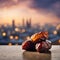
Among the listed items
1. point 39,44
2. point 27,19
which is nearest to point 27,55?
point 39,44

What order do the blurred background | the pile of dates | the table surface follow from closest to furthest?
the table surface, the pile of dates, the blurred background

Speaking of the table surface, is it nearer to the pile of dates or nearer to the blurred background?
the pile of dates

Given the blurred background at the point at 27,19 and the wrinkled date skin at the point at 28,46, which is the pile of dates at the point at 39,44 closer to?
the wrinkled date skin at the point at 28,46

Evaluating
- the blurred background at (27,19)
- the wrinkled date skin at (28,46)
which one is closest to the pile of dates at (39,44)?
the wrinkled date skin at (28,46)

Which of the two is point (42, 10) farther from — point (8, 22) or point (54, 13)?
point (8, 22)

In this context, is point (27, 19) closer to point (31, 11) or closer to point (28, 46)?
point (31, 11)

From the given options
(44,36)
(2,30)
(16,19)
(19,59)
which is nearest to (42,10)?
(16,19)

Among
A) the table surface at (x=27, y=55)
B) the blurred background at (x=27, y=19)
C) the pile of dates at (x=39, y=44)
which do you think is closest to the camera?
the table surface at (x=27, y=55)

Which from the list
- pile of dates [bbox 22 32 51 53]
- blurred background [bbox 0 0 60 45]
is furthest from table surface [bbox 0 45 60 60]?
blurred background [bbox 0 0 60 45]
